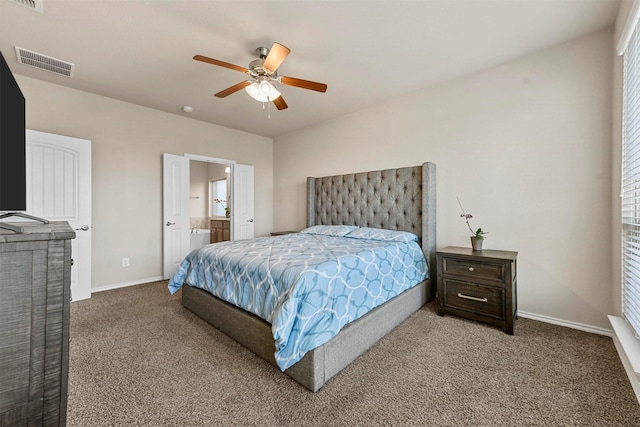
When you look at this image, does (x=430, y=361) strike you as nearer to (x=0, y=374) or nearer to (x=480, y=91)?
(x=0, y=374)

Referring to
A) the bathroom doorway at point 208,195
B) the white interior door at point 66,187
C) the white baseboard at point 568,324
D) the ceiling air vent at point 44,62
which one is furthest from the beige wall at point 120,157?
the white baseboard at point 568,324

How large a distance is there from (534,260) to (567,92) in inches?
62.7

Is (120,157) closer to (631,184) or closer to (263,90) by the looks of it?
(263,90)

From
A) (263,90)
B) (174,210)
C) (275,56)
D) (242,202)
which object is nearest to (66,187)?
(174,210)

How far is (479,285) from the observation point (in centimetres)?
248

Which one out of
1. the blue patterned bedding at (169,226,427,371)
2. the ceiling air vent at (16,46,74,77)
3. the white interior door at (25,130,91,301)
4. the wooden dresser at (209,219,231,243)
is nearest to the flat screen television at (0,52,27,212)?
the blue patterned bedding at (169,226,427,371)

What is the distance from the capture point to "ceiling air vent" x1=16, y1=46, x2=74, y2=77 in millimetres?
2584

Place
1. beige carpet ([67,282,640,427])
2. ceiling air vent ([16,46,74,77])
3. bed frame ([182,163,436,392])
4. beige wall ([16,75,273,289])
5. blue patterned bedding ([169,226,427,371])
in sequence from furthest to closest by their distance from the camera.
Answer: beige wall ([16,75,273,289]) → ceiling air vent ([16,46,74,77]) → bed frame ([182,163,436,392]) → blue patterned bedding ([169,226,427,371]) → beige carpet ([67,282,640,427])

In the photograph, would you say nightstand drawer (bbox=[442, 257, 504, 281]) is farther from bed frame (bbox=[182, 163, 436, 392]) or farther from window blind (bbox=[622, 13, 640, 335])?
window blind (bbox=[622, 13, 640, 335])

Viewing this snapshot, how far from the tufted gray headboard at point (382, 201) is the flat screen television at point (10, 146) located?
326cm

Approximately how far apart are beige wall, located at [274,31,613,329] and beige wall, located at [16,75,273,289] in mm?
3650

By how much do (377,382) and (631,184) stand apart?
2203 mm

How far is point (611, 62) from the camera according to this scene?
225 centimetres

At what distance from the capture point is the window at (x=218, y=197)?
6836 mm
